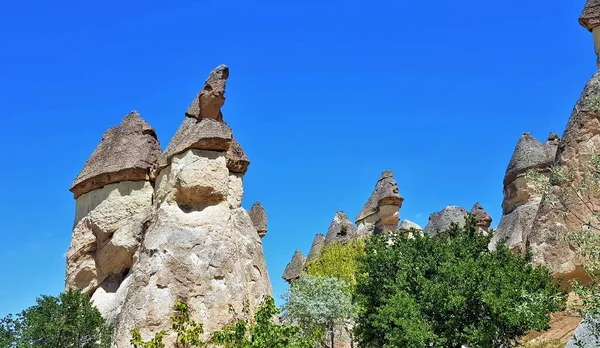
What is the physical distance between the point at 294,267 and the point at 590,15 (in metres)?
32.9

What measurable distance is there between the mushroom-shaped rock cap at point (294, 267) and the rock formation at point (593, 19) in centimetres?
3110

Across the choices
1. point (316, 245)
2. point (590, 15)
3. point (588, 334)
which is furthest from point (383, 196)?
point (588, 334)

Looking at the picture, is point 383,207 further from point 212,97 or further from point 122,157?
point 212,97

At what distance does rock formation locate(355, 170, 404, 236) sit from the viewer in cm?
4325

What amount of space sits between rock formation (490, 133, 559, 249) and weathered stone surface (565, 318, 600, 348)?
67.4ft

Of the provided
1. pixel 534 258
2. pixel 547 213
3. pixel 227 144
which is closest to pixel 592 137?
pixel 547 213

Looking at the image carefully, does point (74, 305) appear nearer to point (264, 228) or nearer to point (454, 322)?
point (454, 322)

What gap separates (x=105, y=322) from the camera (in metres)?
23.1

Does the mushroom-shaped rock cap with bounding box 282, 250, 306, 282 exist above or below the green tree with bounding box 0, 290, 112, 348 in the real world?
above

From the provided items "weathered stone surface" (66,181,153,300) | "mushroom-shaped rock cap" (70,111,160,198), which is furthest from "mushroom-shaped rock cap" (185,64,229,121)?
"weathered stone surface" (66,181,153,300)

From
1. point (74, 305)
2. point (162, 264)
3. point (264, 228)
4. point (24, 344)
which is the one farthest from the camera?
point (264, 228)

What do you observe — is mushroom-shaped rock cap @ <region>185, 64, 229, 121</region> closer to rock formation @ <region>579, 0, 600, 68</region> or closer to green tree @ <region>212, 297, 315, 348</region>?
green tree @ <region>212, 297, 315, 348</region>

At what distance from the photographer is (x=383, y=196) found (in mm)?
43375

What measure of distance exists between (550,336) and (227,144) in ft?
40.4
